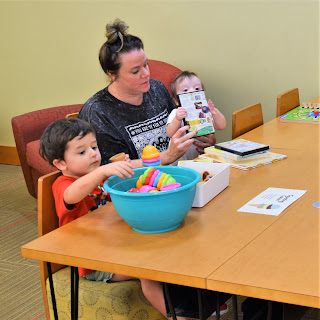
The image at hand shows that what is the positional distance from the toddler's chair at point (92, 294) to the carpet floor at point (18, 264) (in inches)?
25.3

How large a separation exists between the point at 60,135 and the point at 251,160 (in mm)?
740

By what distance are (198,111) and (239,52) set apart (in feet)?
5.52

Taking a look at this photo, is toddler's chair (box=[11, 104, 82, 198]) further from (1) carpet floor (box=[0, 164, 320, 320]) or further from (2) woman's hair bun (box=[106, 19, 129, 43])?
(2) woman's hair bun (box=[106, 19, 129, 43])

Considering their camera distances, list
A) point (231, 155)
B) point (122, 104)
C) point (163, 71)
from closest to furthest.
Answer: point (231, 155), point (122, 104), point (163, 71)

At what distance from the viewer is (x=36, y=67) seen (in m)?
5.07

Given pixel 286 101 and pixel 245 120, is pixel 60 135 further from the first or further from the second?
pixel 286 101

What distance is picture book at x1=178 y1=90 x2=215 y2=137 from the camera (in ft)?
8.03

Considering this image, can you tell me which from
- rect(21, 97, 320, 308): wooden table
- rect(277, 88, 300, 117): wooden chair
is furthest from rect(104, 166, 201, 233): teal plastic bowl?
rect(277, 88, 300, 117): wooden chair

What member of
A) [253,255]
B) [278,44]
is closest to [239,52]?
[278,44]

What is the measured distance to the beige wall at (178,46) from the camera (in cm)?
381

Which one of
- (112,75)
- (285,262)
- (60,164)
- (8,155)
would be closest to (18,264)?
(112,75)

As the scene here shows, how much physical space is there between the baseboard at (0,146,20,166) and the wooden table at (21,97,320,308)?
3.74m

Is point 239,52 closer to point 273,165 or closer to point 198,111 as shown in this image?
point 198,111

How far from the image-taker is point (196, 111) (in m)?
2.46
